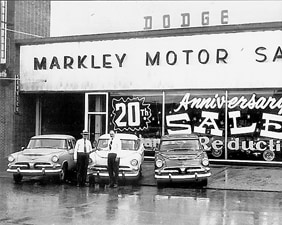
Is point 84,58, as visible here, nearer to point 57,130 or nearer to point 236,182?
point 57,130

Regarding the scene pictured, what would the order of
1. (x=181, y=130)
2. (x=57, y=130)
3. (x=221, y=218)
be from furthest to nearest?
(x=57, y=130), (x=181, y=130), (x=221, y=218)

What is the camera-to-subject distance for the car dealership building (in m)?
19.0

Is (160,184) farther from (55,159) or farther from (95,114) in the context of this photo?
(95,114)

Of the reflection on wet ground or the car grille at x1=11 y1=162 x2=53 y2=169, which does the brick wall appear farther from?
the reflection on wet ground

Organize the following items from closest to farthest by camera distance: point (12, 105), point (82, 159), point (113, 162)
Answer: point (113, 162) < point (82, 159) < point (12, 105)

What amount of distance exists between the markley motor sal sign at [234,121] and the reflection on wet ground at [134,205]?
18.9 feet

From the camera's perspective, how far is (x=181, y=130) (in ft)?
66.7

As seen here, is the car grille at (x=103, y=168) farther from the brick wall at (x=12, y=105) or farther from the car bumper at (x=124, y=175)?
the brick wall at (x=12, y=105)

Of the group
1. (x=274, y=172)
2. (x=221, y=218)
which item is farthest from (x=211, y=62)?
(x=221, y=218)

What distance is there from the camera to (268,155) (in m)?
19.0

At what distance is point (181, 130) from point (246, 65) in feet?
12.9

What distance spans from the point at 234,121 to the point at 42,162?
27.6 feet

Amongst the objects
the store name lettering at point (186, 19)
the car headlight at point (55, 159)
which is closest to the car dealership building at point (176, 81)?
the car headlight at point (55, 159)

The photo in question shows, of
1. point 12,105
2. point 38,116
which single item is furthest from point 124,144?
point 38,116
